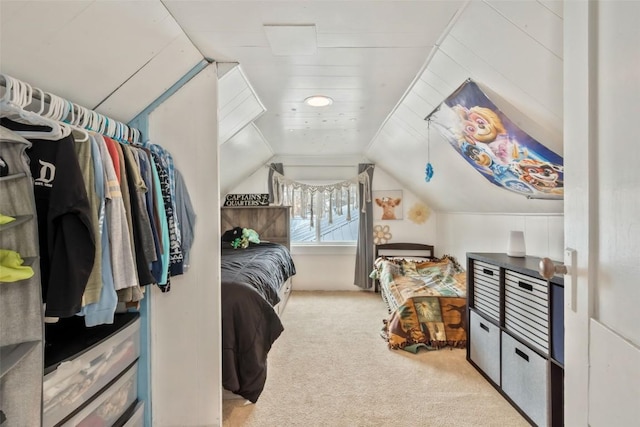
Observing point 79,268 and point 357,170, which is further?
point 357,170

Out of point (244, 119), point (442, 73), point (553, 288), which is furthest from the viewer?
point (244, 119)

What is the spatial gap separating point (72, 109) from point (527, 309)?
97.8 inches

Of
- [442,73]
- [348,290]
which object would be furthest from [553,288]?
[348,290]

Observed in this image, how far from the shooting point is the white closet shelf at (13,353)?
2.56 ft

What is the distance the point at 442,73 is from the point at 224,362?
2.17 m

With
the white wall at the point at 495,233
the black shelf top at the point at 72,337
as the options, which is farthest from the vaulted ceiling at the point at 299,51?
the black shelf top at the point at 72,337

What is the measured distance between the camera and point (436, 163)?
299 cm

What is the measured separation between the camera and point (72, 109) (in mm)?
1149

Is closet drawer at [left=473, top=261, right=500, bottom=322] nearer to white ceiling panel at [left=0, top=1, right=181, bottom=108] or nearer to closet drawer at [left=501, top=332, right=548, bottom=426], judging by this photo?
closet drawer at [left=501, top=332, right=548, bottom=426]

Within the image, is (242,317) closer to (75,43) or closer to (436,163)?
(75,43)

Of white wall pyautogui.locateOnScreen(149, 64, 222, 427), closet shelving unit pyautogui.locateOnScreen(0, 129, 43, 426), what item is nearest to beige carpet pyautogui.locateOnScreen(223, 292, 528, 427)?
white wall pyautogui.locateOnScreen(149, 64, 222, 427)

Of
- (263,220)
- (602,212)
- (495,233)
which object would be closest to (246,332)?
(602,212)

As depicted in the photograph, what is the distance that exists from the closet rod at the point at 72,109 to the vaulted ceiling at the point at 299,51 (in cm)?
9

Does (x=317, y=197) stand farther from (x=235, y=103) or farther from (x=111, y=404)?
(x=111, y=404)
